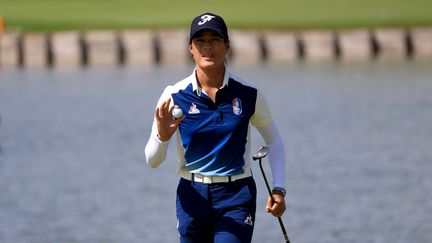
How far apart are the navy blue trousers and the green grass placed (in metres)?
33.0

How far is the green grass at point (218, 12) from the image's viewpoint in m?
41.9

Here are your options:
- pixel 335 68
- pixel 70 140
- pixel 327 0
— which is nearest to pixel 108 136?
pixel 70 140

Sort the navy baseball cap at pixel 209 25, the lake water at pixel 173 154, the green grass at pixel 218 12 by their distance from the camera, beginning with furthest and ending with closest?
1. the green grass at pixel 218 12
2. the lake water at pixel 173 154
3. the navy baseball cap at pixel 209 25

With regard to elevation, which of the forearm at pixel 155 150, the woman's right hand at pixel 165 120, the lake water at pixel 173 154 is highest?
the woman's right hand at pixel 165 120

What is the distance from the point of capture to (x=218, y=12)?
44.2 m

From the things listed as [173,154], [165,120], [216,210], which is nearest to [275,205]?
[216,210]

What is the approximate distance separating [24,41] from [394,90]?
37.9 feet

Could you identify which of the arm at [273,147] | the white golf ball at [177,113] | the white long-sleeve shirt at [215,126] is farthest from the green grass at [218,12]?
the white golf ball at [177,113]

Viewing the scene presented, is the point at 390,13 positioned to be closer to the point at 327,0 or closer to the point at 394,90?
the point at 327,0

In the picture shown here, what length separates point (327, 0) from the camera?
49469 millimetres

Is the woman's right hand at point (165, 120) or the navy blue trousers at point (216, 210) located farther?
the navy blue trousers at point (216, 210)

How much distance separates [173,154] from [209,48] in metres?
15.5

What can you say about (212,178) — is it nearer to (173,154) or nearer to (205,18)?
(205,18)

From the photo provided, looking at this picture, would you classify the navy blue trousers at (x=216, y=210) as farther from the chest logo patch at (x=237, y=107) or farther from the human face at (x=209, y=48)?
the human face at (x=209, y=48)
